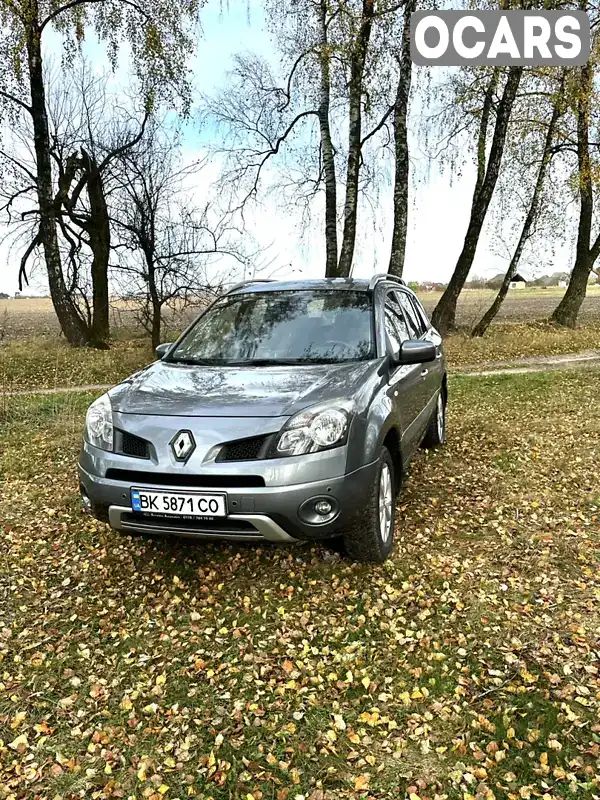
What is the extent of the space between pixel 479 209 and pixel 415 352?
13.5 meters

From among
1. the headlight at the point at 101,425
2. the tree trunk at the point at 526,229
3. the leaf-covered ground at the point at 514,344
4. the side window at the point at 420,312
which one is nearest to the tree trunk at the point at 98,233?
the leaf-covered ground at the point at 514,344

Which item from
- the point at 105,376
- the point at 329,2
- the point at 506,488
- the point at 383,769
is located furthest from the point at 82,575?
the point at 329,2

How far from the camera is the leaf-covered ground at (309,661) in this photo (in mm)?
2650

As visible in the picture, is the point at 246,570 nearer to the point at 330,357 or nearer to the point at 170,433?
the point at 170,433

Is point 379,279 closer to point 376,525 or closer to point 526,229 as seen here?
point 376,525

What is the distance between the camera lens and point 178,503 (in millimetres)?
3484

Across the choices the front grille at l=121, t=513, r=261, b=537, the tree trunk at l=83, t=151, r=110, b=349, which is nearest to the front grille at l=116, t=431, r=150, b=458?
the front grille at l=121, t=513, r=261, b=537

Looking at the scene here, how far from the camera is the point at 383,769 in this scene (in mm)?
2633

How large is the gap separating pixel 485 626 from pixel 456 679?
1.68ft

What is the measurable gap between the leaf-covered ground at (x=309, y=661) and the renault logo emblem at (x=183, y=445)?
0.98m

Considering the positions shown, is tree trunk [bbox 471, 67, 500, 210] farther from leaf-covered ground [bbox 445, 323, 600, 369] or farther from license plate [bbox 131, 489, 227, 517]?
license plate [bbox 131, 489, 227, 517]

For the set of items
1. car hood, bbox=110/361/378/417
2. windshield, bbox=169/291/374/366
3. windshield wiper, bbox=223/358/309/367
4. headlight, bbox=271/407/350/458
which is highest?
windshield, bbox=169/291/374/366

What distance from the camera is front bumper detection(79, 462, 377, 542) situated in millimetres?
3408

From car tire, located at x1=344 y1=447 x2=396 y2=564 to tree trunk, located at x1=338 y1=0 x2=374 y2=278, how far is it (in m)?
10.4
